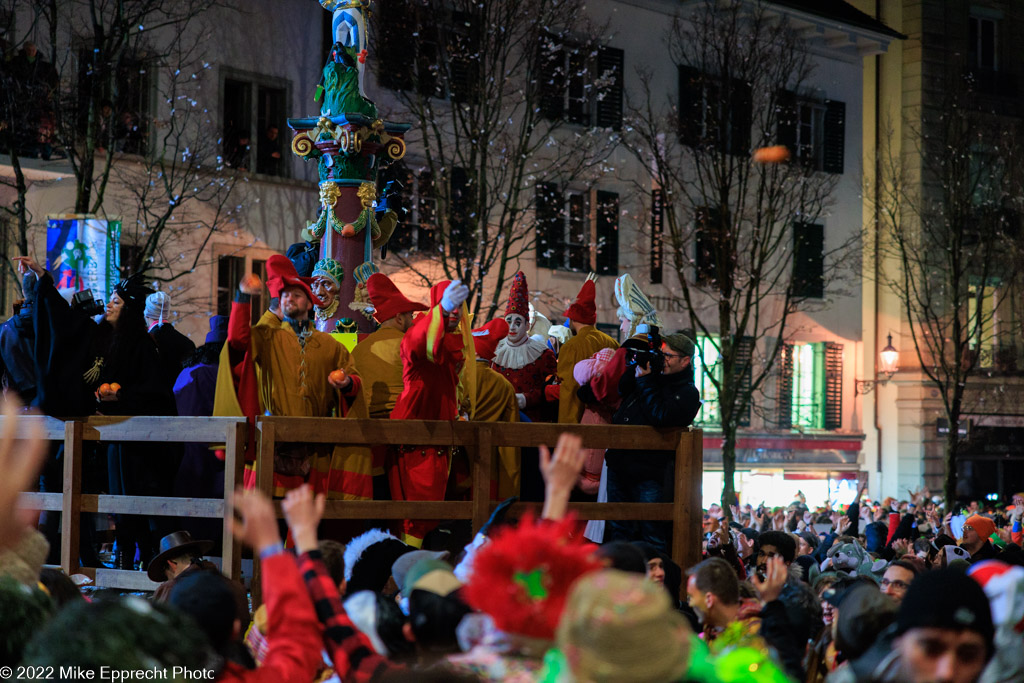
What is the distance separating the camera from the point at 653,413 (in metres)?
8.98

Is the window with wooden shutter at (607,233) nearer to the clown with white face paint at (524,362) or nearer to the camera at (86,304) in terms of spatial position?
the clown with white face paint at (524,362)

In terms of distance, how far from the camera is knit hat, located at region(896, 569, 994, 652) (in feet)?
12.8

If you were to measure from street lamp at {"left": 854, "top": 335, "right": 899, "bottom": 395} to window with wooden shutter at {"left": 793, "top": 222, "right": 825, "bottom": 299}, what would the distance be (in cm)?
206

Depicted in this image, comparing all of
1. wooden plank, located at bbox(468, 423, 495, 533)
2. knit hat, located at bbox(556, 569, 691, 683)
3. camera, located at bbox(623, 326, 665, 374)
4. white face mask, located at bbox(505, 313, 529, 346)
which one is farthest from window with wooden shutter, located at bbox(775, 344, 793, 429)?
knit hat, located at bbox(556, 569, 691, 683)

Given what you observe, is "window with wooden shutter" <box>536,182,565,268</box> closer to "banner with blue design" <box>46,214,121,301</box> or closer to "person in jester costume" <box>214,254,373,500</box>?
"banner with blue design" <box>46,214,121,301</box>

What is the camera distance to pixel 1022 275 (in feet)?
107

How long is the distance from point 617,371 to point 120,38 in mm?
12183

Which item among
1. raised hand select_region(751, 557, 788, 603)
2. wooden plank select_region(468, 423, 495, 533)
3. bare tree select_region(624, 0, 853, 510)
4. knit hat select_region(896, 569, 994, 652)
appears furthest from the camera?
bare tree select_region(624, 0, 853, 510)

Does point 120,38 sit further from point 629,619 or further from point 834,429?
point 834,429

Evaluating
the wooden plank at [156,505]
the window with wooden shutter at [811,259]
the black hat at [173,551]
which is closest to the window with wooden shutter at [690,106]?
the window with wooden shutter at [811,259]

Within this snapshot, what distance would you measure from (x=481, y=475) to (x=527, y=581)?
4.72 m

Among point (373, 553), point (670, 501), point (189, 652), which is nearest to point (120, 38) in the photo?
point (670, 501)

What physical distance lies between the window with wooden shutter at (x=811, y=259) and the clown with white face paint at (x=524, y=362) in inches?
776

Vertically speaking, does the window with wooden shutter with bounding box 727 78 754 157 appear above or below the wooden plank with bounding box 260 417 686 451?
above
